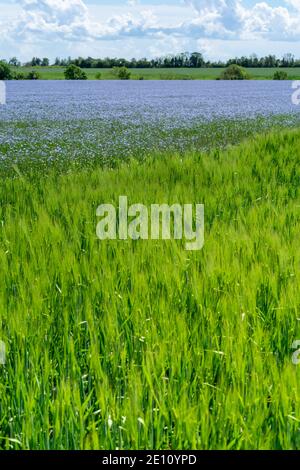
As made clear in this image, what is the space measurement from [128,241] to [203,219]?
1185 mm

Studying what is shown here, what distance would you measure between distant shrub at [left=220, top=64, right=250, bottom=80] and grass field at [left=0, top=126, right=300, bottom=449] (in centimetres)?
7665

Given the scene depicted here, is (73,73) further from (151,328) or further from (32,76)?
(151,328)

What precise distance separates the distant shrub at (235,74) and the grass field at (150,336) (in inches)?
3018

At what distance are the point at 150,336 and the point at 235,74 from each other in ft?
263

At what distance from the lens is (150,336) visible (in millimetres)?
3260

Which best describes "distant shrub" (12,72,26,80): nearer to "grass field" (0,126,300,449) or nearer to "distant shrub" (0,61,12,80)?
"distant shrub" (0,61,12,80)

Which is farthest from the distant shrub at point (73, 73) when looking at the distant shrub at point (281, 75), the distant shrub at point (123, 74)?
the distant shrub at point (281, 75)

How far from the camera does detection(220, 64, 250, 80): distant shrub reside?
79.7 meters

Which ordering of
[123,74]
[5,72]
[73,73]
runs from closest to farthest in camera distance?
[5,72] < [73,73] < [123,74]

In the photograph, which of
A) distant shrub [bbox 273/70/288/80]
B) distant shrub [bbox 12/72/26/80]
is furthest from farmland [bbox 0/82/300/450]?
distant shrub [bbox 273/70/288/80]

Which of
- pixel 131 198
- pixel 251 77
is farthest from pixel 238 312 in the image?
pixel 251 77

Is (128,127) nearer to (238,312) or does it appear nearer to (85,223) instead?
(85,223)

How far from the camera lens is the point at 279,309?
353 centimetres

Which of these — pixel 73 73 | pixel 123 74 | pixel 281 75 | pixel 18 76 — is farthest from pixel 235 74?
pixel 18 76
